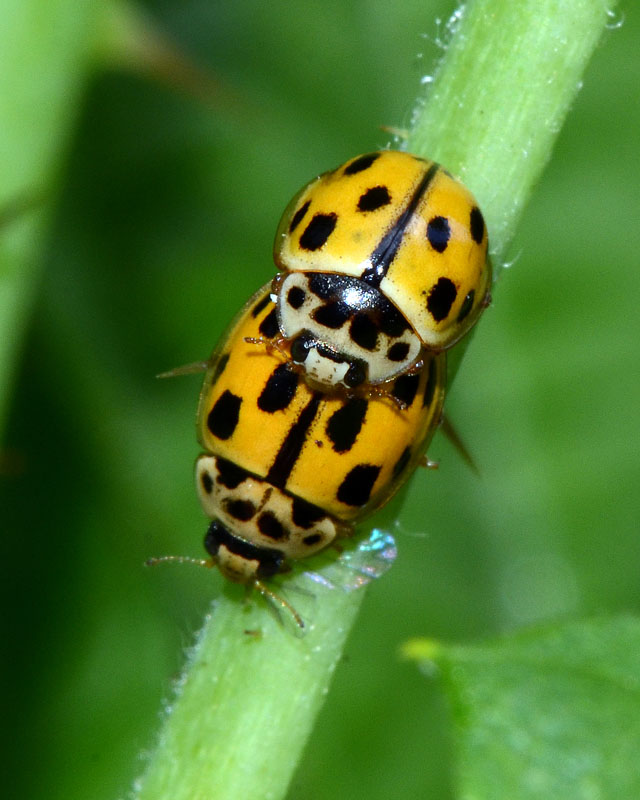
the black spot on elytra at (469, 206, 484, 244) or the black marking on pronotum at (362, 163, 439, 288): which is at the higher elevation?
the black spot on elytra at (469, 206, 484, 244)

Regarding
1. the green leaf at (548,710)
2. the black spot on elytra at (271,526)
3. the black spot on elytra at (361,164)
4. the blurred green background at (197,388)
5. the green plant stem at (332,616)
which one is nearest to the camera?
the green leaf at (548,710)

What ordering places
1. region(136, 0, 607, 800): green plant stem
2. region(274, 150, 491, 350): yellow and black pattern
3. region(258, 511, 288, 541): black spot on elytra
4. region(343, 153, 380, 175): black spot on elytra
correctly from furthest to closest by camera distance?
region(258, 511, 288, 541): black spot on elytra → region(343, 153, 380, 175): black spot on elytra → region(274, 150, 491, 350): yellow and black pattern → region(136, 0, 607, 800): green plant stem

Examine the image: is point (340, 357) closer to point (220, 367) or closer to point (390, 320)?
point (390, 320)

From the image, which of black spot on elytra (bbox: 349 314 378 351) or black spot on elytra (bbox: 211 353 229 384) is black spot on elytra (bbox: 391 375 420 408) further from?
black spot on elytra (bbox: 211 353 229 384)

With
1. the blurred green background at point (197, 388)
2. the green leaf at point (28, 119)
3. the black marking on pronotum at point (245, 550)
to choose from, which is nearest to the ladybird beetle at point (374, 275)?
the black marking on pronotum at point (245, 550)

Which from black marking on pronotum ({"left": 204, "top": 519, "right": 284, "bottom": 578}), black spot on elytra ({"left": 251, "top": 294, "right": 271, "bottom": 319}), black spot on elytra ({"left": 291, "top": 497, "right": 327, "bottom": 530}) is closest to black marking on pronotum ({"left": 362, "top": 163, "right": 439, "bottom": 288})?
black spot on elytra ({"left": 251, "top": 294, "right": 271, "bottom": 319})

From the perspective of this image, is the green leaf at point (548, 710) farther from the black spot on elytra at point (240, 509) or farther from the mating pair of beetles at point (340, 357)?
the black spot on elytra at point (240, 509)

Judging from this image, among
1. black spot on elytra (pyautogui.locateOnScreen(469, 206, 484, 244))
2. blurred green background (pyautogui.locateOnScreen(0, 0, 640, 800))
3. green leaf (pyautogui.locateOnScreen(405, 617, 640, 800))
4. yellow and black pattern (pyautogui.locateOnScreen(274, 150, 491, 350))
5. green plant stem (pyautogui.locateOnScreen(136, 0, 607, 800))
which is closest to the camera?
green leaf (pyautogui.locateOnScreen(405, 617, 640, 800))

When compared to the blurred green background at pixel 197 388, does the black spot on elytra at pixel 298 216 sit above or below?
above
